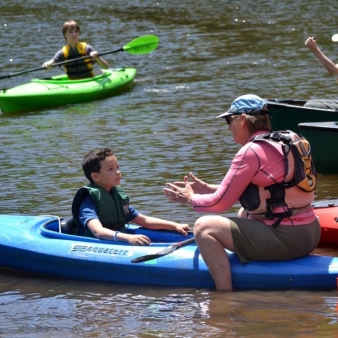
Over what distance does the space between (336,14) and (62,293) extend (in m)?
15.4

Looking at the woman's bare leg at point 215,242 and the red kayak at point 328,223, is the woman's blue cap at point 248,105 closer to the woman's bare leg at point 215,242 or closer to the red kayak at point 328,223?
the woman's bare leg at point 215,242

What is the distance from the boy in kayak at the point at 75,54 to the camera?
38.7ft

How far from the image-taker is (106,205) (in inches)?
202

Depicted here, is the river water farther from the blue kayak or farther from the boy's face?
the boy's face

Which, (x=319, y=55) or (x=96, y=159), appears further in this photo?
(x=319, y=55)

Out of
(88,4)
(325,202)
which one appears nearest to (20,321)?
(325,202)

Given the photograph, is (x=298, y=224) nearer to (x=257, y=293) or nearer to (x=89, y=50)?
(x=257, y=293)

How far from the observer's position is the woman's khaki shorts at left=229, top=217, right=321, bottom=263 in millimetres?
4578

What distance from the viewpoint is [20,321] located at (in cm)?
459

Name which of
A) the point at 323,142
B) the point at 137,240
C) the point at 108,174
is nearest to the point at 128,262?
the point at 137,240

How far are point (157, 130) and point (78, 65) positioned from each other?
277 cm

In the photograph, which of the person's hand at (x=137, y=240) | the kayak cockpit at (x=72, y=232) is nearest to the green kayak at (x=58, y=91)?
the kayak cockpit at (x=72, y=232)

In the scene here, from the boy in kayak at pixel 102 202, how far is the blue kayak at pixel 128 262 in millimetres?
61

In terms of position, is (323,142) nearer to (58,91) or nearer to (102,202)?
(102,202)
